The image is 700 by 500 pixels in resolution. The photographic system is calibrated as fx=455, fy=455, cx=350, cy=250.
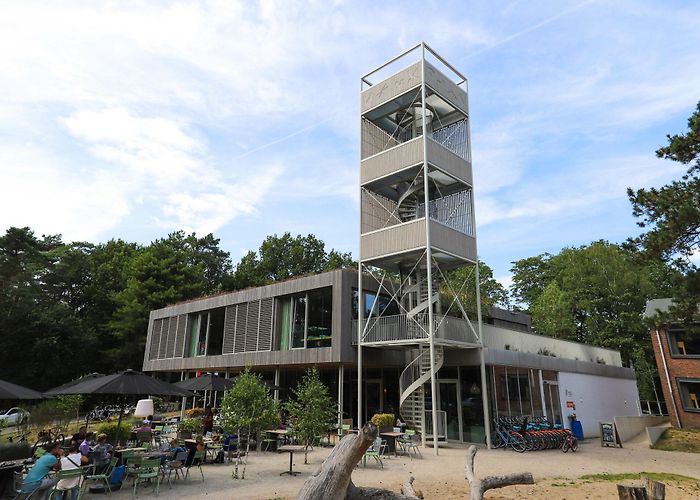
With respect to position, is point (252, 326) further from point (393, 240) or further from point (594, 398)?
point (594, 398)

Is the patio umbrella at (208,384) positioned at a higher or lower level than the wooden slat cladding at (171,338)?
lower

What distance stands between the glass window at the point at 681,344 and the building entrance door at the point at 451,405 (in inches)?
503

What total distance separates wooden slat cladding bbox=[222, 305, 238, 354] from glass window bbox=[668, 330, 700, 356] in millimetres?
22739

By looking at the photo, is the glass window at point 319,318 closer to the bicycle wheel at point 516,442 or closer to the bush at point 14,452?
the bicycle wheel at point 516,442

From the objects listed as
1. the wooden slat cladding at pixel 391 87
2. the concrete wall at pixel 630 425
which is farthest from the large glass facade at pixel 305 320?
the concrete wall at pixel 630 425

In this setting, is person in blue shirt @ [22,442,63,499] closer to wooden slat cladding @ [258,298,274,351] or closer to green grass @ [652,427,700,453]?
wooden slat cladding @ [258,298,274,351]

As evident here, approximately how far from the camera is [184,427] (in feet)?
53.8

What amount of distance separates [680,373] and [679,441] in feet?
17.2

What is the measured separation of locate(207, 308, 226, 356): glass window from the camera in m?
26.1

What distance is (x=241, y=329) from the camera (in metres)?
24.1

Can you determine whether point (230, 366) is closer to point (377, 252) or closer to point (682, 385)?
point (377, 252)

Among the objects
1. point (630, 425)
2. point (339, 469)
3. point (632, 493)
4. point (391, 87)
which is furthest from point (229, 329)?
point (632, 493)

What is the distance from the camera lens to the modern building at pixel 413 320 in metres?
17.9

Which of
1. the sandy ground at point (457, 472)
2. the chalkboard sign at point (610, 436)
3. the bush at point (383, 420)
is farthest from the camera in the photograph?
the chalkboard sign at point (610, 436)
